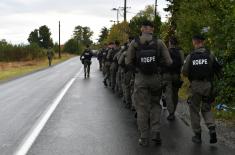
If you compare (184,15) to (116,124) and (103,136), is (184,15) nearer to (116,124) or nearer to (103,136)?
(116,124)

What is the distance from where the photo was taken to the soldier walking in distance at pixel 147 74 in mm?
8086

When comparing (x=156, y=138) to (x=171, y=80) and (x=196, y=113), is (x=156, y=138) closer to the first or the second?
(x=196, y=113)

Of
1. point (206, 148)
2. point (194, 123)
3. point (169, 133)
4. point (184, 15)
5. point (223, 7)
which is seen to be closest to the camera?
point (206, 148)

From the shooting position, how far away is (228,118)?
1121cm

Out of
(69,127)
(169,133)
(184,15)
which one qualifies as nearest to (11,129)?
(69,127)

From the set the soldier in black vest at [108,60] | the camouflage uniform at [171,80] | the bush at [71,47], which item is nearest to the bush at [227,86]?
the camouflage uniform at [171,80]

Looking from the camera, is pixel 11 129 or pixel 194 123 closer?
pixel 194 123

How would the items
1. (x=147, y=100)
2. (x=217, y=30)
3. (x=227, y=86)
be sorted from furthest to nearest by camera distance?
(x=217, y=30)
(x=227, y=86)
(x=147, y=100)

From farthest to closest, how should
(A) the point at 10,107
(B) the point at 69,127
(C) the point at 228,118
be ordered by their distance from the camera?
1. (A) the point at 10,107
2. (C) the point at 228,118
3. (B) the point at 69,127

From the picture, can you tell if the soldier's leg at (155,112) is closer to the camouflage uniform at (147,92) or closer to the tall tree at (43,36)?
the camouflage uniform at (147,92)

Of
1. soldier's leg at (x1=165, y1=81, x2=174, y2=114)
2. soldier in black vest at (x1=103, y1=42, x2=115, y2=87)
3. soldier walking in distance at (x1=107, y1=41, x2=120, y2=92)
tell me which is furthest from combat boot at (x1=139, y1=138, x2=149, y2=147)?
soldier in black vest at (x1=103, y1=42, x2=115, y2=87)

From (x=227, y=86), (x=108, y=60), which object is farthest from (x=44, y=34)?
(x=227, y=86)

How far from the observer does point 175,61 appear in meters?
10.8

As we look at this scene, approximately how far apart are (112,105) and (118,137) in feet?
17.1
